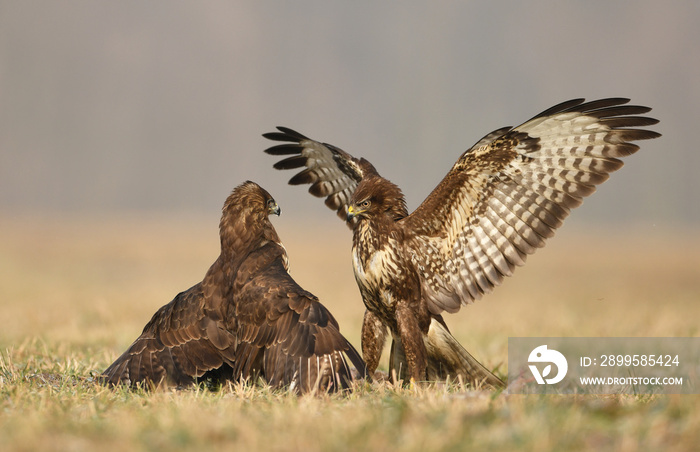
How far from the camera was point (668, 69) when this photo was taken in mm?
85500

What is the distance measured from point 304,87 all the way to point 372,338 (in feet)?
261

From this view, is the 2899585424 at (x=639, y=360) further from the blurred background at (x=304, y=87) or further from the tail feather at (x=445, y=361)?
the blurred background at (x=304, y=87)

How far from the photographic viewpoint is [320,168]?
343 inches

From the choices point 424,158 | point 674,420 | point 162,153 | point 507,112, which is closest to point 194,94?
point 162,153

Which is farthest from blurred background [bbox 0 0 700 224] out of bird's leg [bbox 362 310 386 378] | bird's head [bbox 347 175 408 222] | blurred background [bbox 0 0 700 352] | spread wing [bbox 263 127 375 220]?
bird's head [bbox 347 175 408 222]

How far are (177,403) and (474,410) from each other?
1.88m

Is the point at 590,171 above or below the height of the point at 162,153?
below

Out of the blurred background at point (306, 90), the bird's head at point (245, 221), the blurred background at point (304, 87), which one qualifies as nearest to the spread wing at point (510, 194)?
the bird's head at point (245, 221)

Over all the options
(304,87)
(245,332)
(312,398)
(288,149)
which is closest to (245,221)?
(245,332)

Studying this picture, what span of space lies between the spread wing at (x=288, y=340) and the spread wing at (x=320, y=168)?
91.4 inches

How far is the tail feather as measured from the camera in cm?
667

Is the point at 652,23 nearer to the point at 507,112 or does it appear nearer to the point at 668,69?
the point at 668,69
